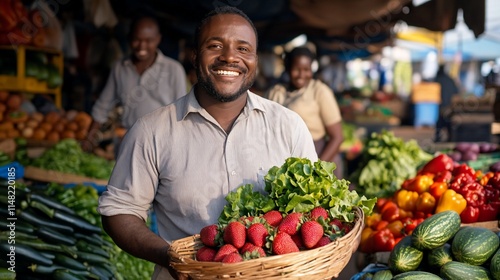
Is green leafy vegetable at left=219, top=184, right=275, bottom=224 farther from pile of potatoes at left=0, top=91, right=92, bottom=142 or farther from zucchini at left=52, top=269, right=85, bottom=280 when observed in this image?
pile of potatoes at left=0, top=91, right=92, bottom=142

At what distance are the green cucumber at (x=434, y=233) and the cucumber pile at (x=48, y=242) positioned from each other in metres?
2.11

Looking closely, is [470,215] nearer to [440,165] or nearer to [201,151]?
[440,165]

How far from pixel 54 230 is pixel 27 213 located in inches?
8.3

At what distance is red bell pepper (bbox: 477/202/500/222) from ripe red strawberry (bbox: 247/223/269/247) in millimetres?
2326

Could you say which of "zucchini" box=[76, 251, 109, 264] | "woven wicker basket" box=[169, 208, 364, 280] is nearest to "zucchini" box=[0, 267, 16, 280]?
"zucchini" box=[76, 251, 109, 264]

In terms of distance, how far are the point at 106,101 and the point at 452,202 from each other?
11.7 ft

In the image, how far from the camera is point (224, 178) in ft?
8.76

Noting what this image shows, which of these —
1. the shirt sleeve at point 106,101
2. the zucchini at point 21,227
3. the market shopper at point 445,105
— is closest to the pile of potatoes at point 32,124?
the shirt sleeve at point 106,101

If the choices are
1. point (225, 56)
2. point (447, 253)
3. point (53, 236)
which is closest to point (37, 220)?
point (53, 236)

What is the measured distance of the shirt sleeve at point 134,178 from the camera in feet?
8.60

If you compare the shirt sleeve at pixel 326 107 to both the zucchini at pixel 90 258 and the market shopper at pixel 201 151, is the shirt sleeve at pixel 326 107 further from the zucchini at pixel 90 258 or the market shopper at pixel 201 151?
the market shopper at pixel 201 151

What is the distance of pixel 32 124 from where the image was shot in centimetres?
674

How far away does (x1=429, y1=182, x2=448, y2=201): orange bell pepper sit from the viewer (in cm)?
428

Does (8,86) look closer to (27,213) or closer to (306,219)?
(27,213)
